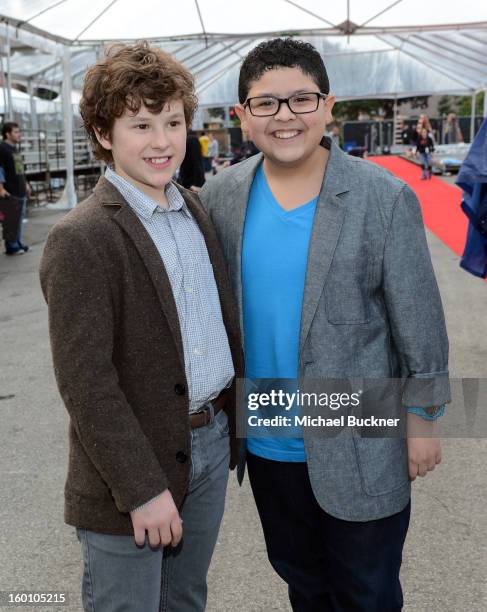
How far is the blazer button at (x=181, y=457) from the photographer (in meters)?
1.67

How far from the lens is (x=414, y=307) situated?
1797 millimetres

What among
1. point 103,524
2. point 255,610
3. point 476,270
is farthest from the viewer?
point 476,270

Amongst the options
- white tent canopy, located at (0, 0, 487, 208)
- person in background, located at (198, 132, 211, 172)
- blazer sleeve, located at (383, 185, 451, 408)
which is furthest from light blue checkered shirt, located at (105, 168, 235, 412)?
person in background, located at (198, 132, 211, 172)

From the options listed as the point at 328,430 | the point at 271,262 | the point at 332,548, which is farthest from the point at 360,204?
the point at 332,548

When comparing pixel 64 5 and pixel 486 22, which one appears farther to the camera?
pixel 486 22

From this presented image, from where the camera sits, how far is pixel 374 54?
31.1 meters

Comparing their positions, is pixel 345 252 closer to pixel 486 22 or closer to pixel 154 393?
pixel 154 393

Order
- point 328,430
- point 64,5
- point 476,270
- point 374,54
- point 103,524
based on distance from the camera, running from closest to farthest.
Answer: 1. point 103,524
2. point 328,430
3. point 476,270
4. point 64,5
5. point 374,54

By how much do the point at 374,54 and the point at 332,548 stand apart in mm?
31840

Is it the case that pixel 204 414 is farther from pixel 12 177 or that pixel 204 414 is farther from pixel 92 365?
pixel 12 177

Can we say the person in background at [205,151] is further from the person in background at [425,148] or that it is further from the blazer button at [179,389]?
the blazer button at [179,389]

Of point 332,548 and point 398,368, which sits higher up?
point 398,368

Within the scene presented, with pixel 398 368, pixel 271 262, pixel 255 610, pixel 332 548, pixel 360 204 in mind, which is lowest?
pixel 255 610

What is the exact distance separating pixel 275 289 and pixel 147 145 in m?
0.49
